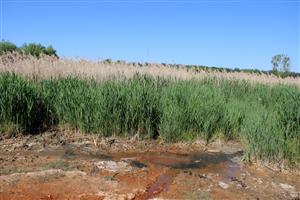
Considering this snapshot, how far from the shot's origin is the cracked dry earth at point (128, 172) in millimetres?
5477

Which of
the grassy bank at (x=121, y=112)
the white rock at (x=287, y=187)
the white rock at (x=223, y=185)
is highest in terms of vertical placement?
the grassy bank at (x=121, y=112)

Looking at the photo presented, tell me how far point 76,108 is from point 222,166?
10.9 feet

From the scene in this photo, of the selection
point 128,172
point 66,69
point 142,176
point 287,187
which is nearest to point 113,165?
point 128,172

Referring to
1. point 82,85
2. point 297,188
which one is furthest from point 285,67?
point 297,188

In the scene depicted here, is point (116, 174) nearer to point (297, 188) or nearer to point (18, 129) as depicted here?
point (297, 188)

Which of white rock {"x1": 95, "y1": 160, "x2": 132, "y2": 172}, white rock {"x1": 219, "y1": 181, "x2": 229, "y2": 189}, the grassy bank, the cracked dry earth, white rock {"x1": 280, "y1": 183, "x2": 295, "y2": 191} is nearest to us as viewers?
the cracked dry earth

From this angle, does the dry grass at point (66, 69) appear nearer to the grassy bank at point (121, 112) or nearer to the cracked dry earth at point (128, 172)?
the grassy bank at point (121, 112)

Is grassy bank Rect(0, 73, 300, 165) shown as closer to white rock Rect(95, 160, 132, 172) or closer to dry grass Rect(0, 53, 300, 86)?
dry grass Rect(0, 53, 300, 86)

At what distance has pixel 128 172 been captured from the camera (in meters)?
6.28

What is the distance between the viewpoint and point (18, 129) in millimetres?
8461

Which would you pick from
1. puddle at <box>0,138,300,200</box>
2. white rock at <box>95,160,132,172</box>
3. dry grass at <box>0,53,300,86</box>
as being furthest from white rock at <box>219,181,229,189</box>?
dry grass at <box>0,53,300,86</box>

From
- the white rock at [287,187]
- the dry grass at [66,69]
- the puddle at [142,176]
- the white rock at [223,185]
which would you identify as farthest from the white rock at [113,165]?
the dry grass at [66,69]

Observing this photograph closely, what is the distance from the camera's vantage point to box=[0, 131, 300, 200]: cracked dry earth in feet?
18.0

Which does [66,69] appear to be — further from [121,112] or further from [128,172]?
[128,172]
